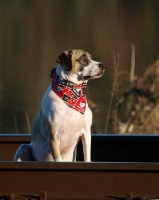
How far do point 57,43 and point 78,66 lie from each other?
13.9 m

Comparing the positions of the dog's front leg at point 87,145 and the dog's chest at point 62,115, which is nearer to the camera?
the dog's chest at point 62,115

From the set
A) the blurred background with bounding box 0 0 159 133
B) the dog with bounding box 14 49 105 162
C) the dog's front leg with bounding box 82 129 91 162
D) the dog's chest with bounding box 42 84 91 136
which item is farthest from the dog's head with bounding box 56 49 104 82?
the blurred background with bounding box 0 0 159 133

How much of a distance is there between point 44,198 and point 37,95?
311 inches

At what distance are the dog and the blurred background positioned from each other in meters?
3.16

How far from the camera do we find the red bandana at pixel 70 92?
18.0 feet

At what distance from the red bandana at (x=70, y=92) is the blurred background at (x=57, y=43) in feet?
10.9

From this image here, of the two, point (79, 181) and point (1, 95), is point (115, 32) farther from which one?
point (79, 181)

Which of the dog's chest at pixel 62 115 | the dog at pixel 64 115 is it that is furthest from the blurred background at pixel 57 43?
the dog's chest at pixel 62 115

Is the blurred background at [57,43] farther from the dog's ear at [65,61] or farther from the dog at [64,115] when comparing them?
the dog's ear at [65,61]

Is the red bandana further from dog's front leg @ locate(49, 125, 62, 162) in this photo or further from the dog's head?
dog's front leg @ locate(49, 125, 62, 162)

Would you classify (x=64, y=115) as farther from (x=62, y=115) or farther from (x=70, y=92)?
(x=70, y=92)

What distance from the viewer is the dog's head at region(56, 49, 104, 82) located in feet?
18.4

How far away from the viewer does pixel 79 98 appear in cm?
550

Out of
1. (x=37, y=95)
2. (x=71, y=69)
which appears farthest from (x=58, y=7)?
(x=71, y=69)
